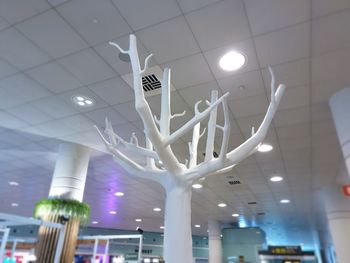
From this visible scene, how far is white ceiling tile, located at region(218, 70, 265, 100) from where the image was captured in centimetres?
351

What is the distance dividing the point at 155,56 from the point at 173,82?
0.54 m

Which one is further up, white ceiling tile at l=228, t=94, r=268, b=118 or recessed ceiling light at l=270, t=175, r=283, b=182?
white ceiling tile at l=228, t=94, r=268, b=118

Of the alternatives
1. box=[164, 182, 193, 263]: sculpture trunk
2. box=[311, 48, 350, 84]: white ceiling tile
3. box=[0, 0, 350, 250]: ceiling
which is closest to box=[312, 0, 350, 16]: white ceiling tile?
box=[0, 0, 350, 250]: ceiling

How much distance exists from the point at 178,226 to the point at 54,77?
8.79ft

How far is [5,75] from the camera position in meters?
3.70

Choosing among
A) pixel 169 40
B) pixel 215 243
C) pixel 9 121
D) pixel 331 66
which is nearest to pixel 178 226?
pixel 169 40

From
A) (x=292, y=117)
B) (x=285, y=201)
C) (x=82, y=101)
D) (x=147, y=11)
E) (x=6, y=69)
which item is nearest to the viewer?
(x=147, y=11)

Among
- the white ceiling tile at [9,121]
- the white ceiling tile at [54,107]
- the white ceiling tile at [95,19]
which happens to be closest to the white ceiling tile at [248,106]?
the white ceiling tile at [95,19]

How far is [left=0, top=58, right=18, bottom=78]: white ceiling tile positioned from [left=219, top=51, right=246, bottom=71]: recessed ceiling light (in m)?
2.66

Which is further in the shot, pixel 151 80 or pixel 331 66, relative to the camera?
pixel 151 80

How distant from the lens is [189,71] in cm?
344

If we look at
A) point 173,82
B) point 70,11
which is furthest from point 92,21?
point 173,82

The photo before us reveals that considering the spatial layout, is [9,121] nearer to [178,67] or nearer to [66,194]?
[66,194]

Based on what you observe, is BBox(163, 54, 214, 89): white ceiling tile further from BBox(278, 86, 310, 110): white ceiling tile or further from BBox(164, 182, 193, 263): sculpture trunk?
BBox(164, 182, 193, 263): sculpture trunk
